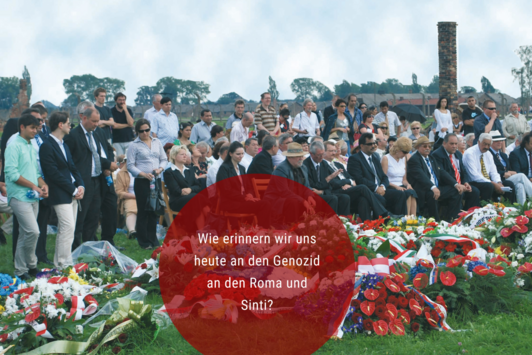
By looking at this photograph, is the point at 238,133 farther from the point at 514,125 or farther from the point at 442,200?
the point at 514,125

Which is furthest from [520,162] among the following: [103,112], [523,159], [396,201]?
[103,112]

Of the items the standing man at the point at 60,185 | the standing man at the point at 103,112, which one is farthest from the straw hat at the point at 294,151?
the standing man at the point at 103,112

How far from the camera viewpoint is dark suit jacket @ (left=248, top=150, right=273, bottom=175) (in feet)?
26.5

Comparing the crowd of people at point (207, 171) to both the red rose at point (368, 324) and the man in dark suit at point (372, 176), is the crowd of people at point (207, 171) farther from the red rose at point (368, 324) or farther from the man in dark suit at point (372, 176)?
the red rose at point (368, 324)

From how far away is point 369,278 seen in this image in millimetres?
4625

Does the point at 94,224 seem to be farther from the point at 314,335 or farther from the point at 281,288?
the point at 314,335

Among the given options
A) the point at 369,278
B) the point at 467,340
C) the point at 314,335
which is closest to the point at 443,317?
the point at 467,340

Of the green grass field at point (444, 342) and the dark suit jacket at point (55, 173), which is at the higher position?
the dark suit jacket at point (55, 173)

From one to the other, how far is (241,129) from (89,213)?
13.9 feet

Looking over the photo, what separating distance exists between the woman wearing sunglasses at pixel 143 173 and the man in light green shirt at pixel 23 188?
2.01 metres

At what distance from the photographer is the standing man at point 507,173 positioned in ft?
33.5

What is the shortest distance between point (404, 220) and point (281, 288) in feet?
9.80

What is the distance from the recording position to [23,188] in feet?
21.0
